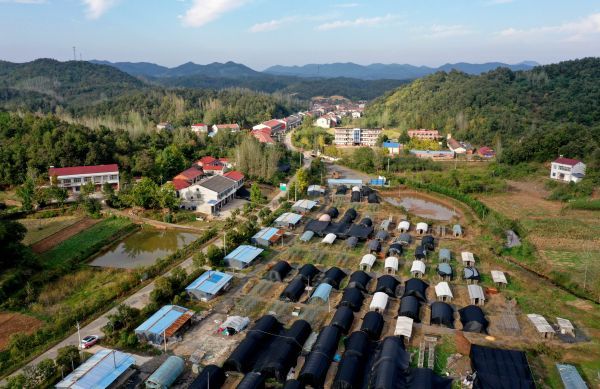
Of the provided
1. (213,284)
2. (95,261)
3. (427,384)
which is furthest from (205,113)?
(427,384)

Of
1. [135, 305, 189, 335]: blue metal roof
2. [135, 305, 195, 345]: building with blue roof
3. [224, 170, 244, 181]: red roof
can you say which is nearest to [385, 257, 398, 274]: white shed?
[135, 305, 195, 345]: building with blue roof

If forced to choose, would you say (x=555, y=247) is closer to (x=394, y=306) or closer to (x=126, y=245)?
(x=394, y=306)

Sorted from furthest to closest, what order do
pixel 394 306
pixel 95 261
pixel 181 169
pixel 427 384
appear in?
pixel 181 169, pixel 95 261, pixel 394 306, pixel 427 384

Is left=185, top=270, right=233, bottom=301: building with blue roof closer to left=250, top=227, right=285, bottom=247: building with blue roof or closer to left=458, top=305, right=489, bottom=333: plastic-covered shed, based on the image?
left=250, top=227, right=285, bottom=247: building with blue roof

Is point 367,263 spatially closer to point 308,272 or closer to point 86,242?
point 308,272

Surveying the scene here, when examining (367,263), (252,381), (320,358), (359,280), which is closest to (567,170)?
(367,263)

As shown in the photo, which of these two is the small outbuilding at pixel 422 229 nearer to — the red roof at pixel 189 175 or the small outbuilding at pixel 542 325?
the small outbuilding at pixel 542 325
